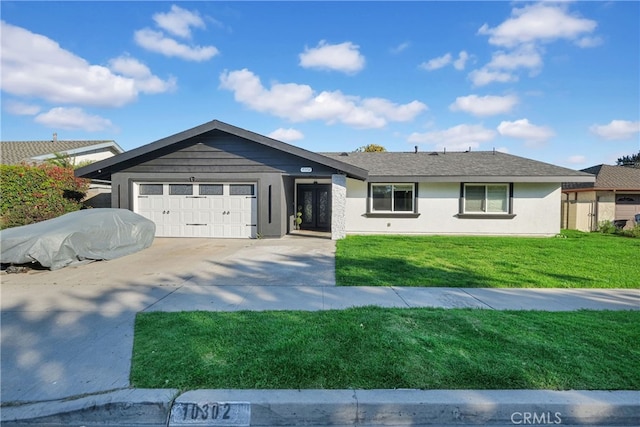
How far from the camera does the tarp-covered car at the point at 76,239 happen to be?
700cm

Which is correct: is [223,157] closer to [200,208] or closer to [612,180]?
[200,208]

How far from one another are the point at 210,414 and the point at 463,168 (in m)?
14.3

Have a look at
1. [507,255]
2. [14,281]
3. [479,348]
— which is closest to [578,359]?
[479,348]

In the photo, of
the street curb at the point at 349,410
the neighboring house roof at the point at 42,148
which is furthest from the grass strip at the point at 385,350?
the neighboring house roof at the point at 42,148

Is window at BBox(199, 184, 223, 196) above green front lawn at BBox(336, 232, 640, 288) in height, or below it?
above

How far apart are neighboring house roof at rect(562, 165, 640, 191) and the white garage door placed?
15.7m

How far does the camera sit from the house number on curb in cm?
252

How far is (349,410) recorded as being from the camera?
8.44 ft

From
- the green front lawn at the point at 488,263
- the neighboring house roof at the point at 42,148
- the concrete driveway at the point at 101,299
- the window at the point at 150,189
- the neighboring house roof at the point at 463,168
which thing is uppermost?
the neighboring house roof at the point at 42,148

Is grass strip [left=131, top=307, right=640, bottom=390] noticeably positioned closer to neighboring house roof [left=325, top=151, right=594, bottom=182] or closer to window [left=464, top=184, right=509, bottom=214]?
neighboring house roof [left=325, top=151, right=594, bottom=182]

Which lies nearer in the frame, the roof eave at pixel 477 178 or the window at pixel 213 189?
the window at pixel 213 189

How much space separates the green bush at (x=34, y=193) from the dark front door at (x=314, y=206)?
9.85 m

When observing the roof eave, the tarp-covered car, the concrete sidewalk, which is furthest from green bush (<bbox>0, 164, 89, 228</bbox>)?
the roof eave

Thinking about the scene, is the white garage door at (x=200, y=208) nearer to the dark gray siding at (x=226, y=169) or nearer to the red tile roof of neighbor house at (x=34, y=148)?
the dark gray siding at (x=226, y=169)
